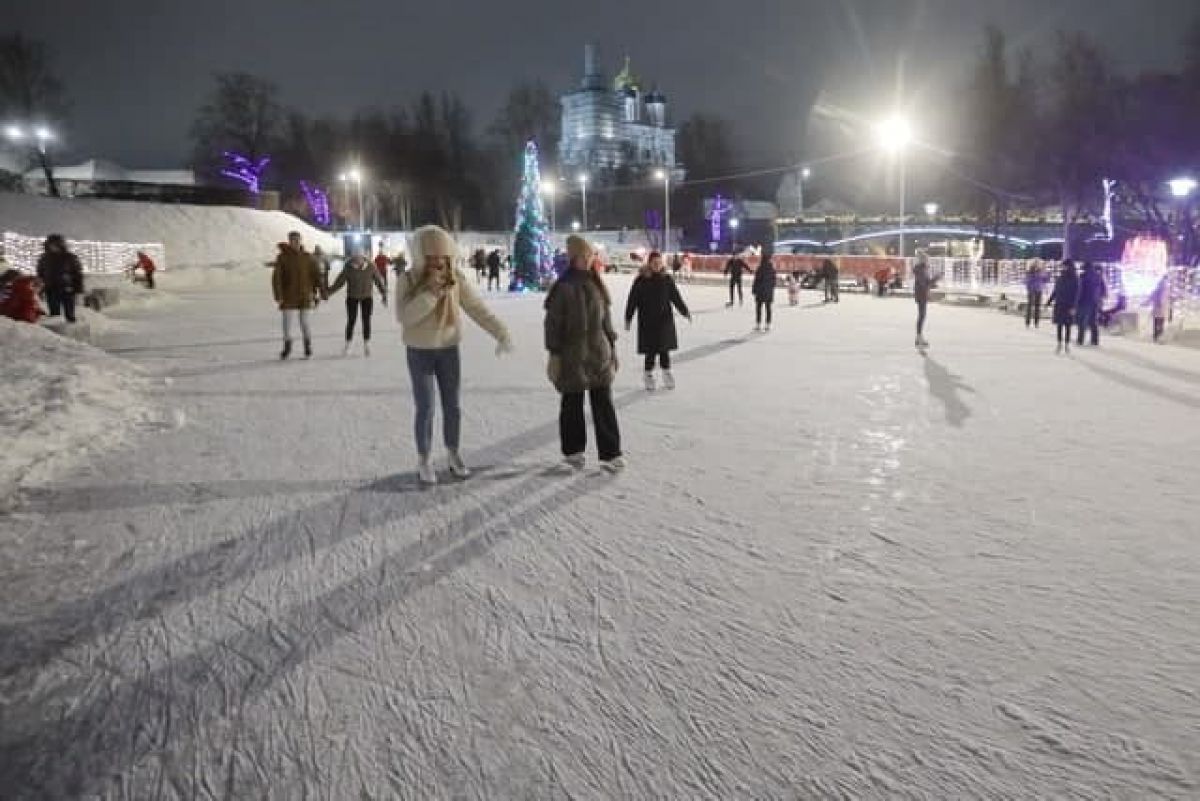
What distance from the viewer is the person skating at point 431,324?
482 centimetres

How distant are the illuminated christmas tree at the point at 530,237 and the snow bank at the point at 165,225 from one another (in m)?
16.9

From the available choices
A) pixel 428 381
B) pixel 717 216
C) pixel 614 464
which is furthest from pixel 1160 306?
pixel 717 216

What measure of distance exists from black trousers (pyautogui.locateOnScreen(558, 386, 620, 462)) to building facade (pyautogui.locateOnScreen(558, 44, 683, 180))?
111 meters

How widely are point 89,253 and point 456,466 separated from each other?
28.1m

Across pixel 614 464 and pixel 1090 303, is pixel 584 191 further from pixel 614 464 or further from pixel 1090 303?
pixel 614 464

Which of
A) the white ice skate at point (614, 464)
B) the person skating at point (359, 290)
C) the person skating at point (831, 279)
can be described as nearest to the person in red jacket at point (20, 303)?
the person skating at point (359, 290)

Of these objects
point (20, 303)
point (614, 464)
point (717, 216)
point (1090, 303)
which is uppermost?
point (717, 216)

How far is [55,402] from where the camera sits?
652 centimetres

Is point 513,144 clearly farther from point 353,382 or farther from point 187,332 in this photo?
point 353,382

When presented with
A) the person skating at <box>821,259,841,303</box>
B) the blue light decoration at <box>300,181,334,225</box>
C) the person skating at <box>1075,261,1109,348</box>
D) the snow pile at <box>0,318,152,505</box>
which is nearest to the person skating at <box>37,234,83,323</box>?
the snow pile at <box>0,318,152,505</box>

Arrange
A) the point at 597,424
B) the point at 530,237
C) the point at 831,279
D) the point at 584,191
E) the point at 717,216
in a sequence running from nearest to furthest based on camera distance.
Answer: the point at 597,424
the point at 831,279
the point at 530,237
the point at 584,191
the point at 717,216

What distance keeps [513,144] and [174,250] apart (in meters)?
43.0

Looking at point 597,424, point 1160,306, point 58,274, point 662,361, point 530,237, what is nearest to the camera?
point 597,424

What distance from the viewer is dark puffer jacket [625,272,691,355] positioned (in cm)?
827
